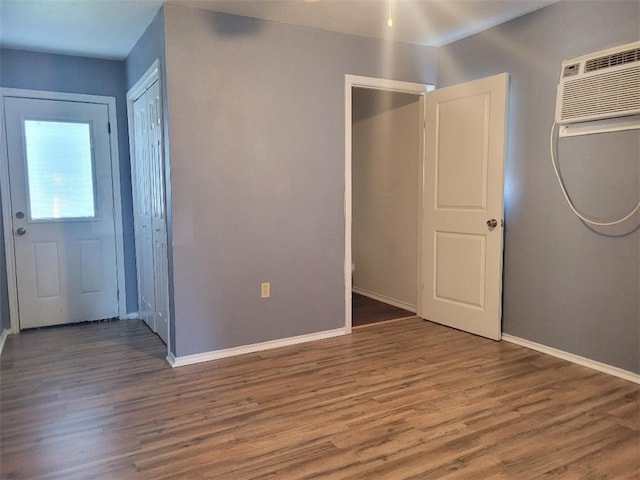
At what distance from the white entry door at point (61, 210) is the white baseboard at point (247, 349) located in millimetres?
1517

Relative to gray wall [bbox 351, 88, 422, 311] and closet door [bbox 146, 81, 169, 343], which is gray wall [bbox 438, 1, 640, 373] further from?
closet door [bbox 146, 81, 169, 343]

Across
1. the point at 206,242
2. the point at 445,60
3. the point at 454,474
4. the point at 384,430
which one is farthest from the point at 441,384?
the point at 445,60

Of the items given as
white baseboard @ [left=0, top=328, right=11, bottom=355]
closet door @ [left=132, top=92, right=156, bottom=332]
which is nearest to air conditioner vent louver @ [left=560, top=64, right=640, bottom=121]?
closet door @ [left=132, top=92, right=156, bottom=332]

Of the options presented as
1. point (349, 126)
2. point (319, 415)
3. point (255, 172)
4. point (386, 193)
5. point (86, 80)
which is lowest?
point (319, 415)

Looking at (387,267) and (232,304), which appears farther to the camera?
(387,267)

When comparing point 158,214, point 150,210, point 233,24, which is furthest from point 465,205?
point 150,210

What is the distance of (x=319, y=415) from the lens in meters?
2.40

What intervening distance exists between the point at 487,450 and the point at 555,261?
164 centimetres

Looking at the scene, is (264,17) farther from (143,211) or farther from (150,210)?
(143,211)

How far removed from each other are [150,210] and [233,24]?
5.19 ft

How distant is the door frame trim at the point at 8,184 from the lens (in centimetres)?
381

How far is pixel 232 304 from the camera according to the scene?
330cm

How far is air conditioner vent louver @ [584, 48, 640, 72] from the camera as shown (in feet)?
8.56

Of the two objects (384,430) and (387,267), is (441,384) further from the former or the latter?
(387,267)
